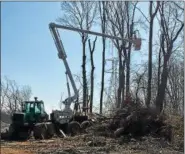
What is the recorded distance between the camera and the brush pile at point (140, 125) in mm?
19203

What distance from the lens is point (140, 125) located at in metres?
19.6

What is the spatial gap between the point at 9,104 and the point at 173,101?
28.3 metres

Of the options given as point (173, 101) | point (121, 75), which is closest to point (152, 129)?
point (121, 75)

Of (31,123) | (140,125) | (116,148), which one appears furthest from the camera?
(31,123)

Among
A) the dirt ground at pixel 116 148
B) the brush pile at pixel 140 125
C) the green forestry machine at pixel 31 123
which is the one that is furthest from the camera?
the green forestry machine at pixel 31 123

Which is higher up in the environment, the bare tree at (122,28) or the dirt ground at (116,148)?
the bare tree at (122,28)

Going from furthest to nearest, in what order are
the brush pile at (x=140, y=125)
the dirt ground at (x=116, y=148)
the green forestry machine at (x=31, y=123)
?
the green forestry machine at (x=31, y=123)
the brush pile at (x=140, y=125)
the dirt ground at (x=116, y=148)

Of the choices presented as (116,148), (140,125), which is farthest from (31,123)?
(116,148)

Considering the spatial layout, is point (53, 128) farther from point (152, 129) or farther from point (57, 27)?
point (57, 27)

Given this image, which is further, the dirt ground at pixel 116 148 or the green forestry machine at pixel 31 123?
the green forestry machine at pixel 31 123

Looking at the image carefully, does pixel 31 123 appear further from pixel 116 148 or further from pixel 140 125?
pixel 116 148

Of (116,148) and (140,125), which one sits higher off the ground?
(140,125)

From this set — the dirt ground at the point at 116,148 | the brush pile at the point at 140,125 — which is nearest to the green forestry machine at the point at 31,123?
the brush pile at the point at 140,125

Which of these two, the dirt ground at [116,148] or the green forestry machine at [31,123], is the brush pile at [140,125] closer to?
the dirt ground at [116,148]
